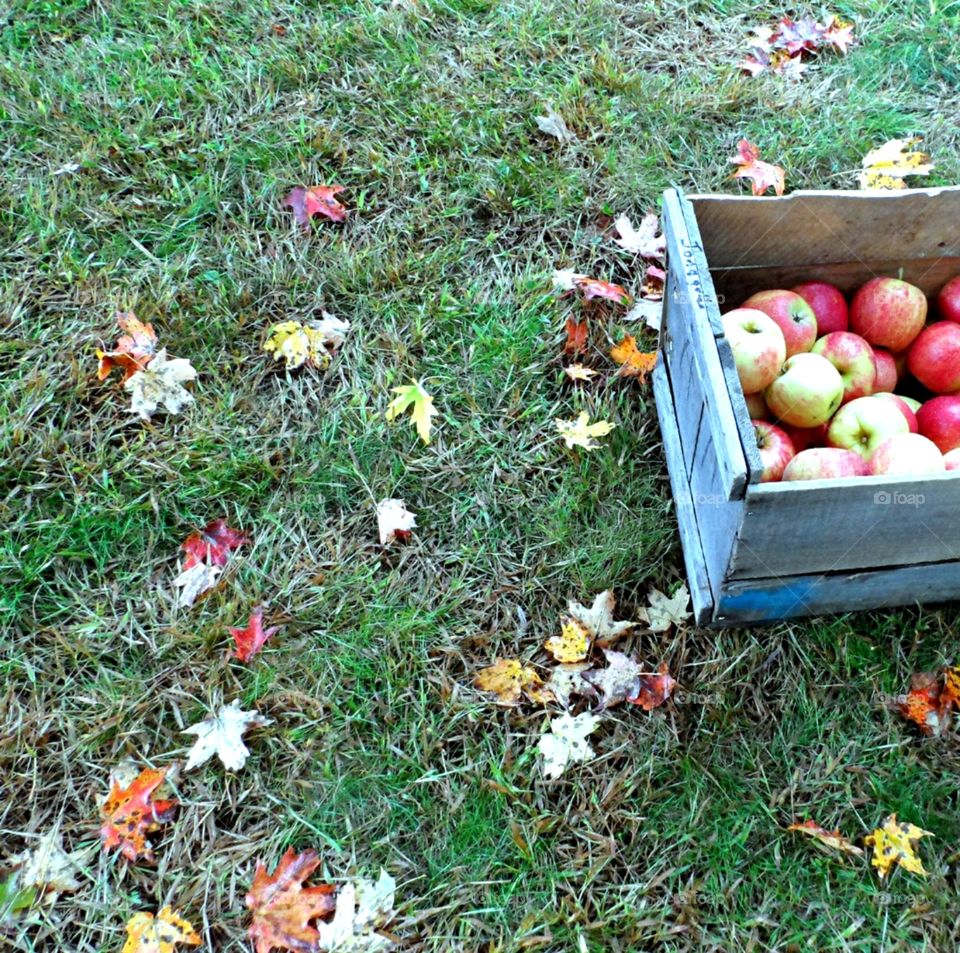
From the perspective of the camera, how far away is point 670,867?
184cm

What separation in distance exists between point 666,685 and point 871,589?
0.54 m

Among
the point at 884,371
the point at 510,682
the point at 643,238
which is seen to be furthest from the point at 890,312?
the point at 510,682

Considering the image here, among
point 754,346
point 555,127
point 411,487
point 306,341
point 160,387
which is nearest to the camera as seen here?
point 754,346

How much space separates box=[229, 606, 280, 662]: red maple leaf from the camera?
82.8 inches

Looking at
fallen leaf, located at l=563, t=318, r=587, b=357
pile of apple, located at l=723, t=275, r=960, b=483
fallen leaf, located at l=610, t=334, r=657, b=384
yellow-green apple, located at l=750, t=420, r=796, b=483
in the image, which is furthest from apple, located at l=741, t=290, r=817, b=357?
fallen leaf, located at l=563, t=318, r=587, b=357

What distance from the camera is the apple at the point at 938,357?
2.11m

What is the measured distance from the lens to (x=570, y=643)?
2.12 meters

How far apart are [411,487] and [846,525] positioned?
45.7 inches

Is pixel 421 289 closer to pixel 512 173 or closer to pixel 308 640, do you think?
pixel 512 173

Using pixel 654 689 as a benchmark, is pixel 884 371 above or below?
above

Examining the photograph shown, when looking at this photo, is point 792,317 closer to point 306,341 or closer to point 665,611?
point 665,611

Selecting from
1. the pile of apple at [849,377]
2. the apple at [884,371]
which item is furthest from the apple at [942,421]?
the apple at [884,371]

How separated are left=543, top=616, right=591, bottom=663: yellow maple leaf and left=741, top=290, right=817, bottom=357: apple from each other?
859 mm

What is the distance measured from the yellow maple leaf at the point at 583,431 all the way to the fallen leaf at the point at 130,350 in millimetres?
1280
